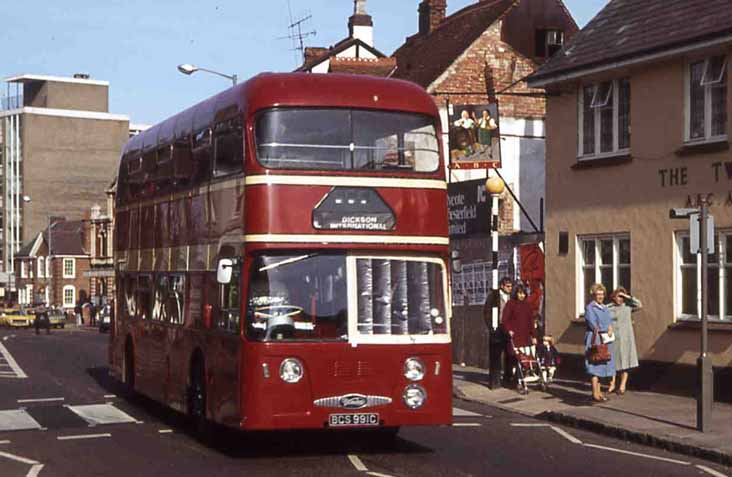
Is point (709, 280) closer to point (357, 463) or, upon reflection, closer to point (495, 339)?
point (495, 339)

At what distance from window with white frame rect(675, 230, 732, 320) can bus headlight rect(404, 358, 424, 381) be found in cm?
816

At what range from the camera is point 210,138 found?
15.8 m

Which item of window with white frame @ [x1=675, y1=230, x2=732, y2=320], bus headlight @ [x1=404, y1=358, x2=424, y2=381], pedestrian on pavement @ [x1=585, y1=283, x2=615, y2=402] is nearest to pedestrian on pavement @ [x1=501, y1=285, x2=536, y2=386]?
pedestrian on pavement @ [x1=585, y1=283, x2=615, y2=402]

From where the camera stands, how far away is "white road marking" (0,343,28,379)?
93.9ft

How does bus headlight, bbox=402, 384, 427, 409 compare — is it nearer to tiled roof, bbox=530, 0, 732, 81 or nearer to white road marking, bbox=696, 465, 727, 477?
white road marking, bbox=696, 465, 727, 477

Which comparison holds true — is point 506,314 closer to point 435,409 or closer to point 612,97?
point 612,97

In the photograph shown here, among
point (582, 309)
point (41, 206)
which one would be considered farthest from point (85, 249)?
point (582, 309)

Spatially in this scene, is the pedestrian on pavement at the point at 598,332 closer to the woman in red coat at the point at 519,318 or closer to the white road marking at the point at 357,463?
the woman in red coat at the point at 519,318

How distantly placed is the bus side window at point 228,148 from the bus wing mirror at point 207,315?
5.25ft

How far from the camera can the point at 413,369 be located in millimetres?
14352

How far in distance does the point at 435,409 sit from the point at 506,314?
8.12 m

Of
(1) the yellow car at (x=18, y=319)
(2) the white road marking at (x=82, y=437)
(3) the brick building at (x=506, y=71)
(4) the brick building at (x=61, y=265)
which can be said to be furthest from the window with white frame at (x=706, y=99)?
(4) the brick building at (x=61, y=265)

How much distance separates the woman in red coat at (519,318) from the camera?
73.3 feet

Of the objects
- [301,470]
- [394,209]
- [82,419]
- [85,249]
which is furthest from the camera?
[85,249]
